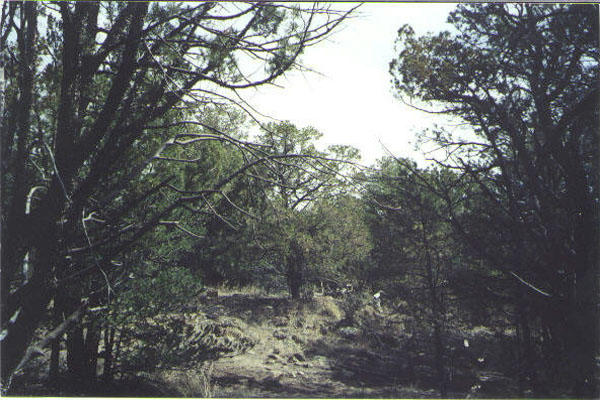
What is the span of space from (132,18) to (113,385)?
4.47 metres

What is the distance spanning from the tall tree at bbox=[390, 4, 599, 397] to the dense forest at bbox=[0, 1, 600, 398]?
0.09 feet

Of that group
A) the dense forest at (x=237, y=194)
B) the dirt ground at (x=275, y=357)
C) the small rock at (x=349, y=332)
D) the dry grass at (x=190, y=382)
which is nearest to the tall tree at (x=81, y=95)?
the dense forest at (x=237, y=194)

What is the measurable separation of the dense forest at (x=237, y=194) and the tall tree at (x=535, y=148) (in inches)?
1.1

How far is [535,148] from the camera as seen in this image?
6.18m

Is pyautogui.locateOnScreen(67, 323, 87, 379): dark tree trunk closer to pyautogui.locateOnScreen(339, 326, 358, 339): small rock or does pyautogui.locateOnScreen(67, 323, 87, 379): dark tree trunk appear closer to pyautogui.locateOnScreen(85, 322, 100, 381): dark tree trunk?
pyautogui.locateOnScreen(85, 322, 100, 381): dark tree trunk

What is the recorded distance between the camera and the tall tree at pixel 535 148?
5.63 meters

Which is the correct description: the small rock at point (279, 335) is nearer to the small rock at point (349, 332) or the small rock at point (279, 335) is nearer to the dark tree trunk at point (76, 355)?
the small rock at point (349, 332)

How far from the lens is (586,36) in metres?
5.45

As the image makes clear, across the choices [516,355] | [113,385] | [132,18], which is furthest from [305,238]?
[132,18]

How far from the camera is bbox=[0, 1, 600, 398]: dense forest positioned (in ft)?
11.9

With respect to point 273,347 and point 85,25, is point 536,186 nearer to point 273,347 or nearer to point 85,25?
point 85,25

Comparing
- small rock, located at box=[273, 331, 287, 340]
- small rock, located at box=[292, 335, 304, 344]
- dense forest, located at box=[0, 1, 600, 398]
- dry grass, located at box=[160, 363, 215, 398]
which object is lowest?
dry grass, located at box=[160, 363, 215, 398]

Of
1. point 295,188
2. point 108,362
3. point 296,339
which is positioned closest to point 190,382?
point 108,362

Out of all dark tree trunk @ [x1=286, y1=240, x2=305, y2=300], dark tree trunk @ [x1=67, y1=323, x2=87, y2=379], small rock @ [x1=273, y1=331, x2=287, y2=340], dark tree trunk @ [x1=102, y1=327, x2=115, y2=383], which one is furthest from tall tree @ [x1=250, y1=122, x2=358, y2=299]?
dark tree trunk @ [x1=67, y1=323, x2=87, y2=379]
